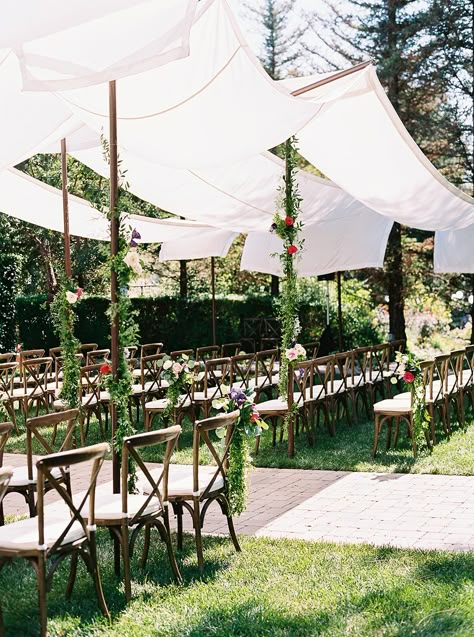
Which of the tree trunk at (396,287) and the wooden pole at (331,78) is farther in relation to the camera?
the tree trunk at (396,287)

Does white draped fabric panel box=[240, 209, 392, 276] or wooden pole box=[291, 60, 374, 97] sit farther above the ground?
wooden pole box=[291, 60, 374, 97]

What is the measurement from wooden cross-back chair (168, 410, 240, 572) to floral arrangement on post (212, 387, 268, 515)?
5 centimetres

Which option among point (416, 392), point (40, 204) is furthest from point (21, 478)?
point (40, 204)

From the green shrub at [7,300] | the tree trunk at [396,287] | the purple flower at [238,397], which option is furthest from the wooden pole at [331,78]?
the green shrub at [7,300]

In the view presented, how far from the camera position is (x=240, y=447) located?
597cm

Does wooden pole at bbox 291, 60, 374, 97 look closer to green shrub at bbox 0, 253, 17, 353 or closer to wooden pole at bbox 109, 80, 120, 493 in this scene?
wooden pole at bbox 109, 80, 120, 493

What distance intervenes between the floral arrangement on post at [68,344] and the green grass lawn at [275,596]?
368 cm

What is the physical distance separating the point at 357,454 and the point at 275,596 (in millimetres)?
4320

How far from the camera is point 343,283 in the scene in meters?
22.4

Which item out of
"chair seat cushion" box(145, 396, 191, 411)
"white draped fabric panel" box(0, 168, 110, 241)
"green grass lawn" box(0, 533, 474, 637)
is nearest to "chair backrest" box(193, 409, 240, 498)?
"green grass lawn" box(0, 533, 474, 637)

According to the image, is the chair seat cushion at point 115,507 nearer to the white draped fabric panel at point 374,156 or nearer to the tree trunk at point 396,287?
the white draped fabric panel at point 374,156

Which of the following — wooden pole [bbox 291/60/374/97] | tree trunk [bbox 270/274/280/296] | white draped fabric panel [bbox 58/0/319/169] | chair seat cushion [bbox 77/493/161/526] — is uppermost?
wooden pole [bbox 291/60/374/97]

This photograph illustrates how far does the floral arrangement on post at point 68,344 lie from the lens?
945 centimetres

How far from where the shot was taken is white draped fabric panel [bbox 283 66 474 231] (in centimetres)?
757
